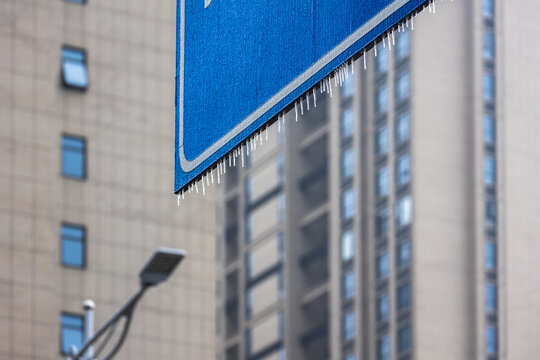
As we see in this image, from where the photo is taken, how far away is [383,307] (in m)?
92.7

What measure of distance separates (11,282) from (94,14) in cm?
841

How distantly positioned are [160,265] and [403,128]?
7197 centimetres

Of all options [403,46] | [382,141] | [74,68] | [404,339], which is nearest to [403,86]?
[403,46]

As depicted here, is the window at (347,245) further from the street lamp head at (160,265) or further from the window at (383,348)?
the street lamp head at (160,265)

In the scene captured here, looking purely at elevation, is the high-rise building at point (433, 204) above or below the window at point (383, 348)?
above

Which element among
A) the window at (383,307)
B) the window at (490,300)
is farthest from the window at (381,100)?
the window at (490,300)

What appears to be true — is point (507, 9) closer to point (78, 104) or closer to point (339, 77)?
point (78, 104)

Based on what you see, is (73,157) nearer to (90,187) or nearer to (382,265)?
(90,187)

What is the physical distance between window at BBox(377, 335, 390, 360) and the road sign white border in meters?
88.0

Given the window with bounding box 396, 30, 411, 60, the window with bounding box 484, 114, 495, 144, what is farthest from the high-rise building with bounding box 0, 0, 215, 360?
the window with bounding box 484, 114, 495, 144

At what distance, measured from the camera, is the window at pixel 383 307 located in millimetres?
92312

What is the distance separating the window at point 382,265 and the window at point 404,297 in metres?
1.75

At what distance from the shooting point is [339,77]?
12.4 ft

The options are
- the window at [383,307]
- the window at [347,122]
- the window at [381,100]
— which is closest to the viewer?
the window at [383,307]
